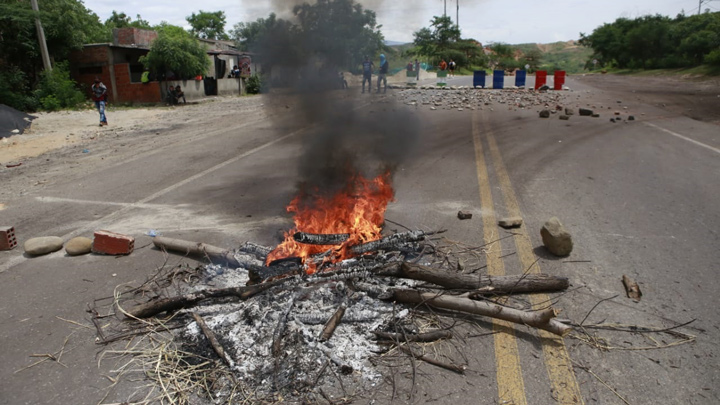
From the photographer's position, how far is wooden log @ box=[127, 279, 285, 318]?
341 centimetres

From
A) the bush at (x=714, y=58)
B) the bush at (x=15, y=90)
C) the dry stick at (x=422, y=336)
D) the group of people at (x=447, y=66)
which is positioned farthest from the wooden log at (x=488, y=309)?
the bush at (x=714, y=58)

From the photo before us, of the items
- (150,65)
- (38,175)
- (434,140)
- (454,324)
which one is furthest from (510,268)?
(150,65)

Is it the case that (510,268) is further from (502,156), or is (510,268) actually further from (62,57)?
(62,57)

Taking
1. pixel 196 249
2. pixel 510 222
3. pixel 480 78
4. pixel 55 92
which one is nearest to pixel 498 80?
pixel 480 78

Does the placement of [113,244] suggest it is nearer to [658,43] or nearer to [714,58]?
[714,58]

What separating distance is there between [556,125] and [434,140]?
382 centimetres

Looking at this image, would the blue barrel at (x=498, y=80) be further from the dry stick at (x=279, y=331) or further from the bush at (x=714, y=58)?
the dry stick at (x=279, y=331)

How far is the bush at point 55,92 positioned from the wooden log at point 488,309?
21.8 m

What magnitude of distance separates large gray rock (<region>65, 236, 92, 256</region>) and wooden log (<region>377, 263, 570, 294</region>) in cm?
324

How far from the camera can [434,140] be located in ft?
34.1

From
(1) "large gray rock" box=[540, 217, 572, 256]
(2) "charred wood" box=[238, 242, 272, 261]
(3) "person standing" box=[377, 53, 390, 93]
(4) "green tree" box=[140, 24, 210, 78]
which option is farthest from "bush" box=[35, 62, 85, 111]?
(1) "large gray rock" box=[540, 217, 572, 256]

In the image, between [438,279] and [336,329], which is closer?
[336,329]

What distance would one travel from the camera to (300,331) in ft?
10.1

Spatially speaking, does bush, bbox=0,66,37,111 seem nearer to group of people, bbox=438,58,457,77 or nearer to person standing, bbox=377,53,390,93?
person standing, bbox=377,53,390,93
